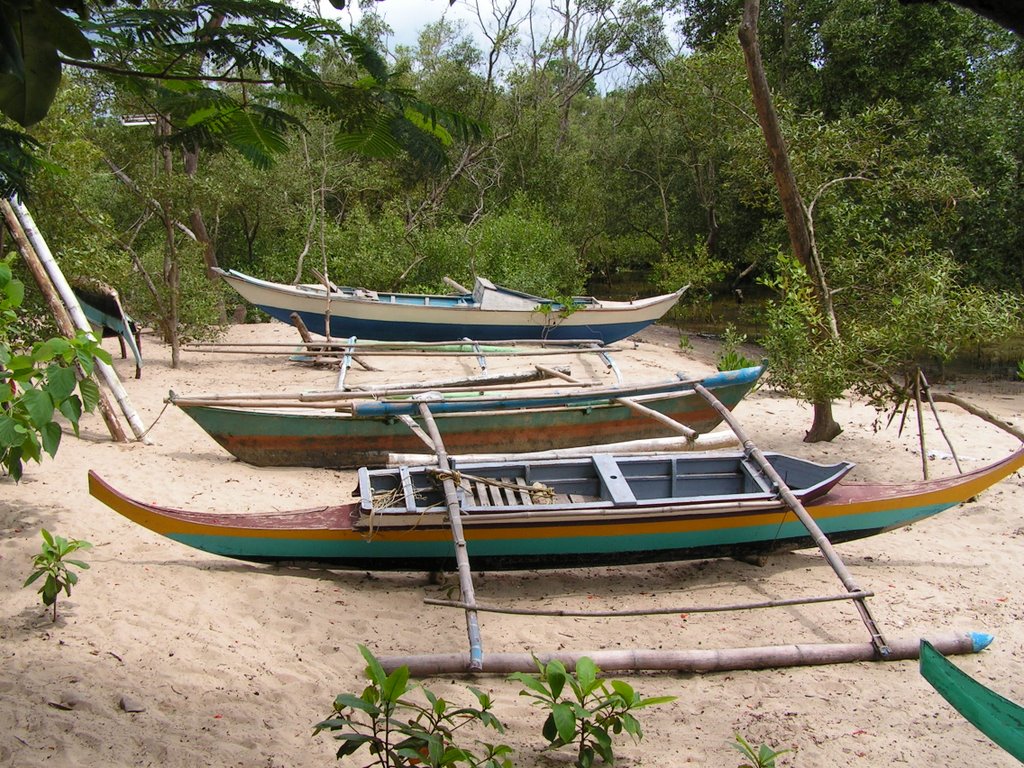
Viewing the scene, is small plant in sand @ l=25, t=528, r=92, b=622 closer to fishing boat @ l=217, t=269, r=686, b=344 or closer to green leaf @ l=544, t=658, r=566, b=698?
green leaf @ l=544, t=658, r=566, b=698

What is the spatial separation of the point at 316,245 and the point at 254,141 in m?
13.2

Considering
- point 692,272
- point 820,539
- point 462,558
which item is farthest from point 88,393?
point 692,272

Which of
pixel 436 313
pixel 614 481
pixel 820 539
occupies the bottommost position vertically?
pixel 820 539

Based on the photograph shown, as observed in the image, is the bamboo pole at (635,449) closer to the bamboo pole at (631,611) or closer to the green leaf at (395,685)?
the bamboo pole at (631,611)

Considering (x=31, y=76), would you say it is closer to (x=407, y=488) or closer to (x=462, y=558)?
(x=462, y=558)

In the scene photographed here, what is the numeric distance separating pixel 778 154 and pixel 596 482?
375 centimetres

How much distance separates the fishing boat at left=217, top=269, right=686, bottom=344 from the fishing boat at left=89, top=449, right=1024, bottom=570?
7291mm

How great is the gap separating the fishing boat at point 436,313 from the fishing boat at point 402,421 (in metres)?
5.24

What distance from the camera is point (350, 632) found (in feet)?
14.2

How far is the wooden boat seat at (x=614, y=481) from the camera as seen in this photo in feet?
15.9

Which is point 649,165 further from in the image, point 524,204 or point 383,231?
point 383,231

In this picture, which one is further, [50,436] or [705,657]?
[705,657]

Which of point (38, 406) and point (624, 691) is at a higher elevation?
point (38, 406)

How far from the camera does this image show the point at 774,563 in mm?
5617
